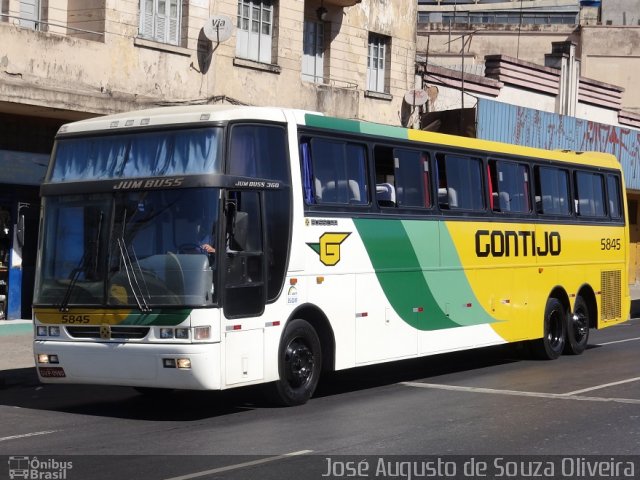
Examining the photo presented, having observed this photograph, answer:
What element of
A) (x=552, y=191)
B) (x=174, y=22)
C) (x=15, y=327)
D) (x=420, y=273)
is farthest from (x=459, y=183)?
(x=15, y=327)

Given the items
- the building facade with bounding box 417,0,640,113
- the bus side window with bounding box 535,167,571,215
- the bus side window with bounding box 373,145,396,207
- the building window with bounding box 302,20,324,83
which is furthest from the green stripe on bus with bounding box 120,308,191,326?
the building facade with bounding box 417,0,640,113

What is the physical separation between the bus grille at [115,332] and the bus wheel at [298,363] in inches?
60.5

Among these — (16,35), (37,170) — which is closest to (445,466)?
(16,35)

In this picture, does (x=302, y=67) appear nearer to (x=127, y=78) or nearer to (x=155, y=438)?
(x=127, y=78)

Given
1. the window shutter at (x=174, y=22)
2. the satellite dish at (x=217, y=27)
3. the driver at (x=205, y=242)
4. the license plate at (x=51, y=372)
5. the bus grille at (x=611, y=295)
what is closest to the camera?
the driver at (x=205, y=242)

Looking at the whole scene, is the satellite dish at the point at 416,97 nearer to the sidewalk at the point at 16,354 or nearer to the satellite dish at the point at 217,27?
the satellite dish at the point at 217,27

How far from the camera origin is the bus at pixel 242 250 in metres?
11.3

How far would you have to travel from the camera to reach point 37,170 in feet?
67.3

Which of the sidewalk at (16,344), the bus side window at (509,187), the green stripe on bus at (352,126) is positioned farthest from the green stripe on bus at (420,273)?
the sidewalk at (16,344)

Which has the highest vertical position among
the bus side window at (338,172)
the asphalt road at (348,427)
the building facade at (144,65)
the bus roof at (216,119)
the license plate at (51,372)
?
the building facade at (144,65)

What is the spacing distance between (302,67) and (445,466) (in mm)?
17303

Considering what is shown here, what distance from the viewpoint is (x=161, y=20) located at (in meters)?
21.3

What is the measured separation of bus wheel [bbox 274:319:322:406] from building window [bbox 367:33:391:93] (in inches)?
604

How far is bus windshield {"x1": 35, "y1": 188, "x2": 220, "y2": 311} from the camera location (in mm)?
11305
